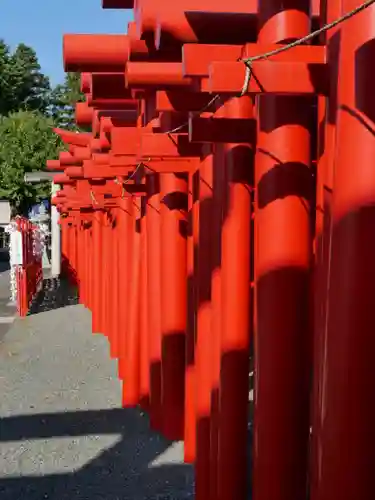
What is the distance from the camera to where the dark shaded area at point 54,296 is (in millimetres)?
15586

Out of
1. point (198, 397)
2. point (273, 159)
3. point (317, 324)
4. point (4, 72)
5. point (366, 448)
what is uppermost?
point (4, 72)

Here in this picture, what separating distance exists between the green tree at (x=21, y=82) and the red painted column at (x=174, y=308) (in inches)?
2823

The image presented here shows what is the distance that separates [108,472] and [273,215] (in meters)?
2.93

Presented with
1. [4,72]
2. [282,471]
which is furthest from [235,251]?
[4,72]

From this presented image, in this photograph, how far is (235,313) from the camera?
3.74 meters

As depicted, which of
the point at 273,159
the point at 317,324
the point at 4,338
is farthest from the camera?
the point at 4,338

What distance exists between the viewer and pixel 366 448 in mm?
2256

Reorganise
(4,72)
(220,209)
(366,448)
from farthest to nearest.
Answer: (4,72) < (220,209) < (366,448)

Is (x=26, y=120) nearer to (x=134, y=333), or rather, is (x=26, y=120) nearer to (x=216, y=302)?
(x=134, y=333)

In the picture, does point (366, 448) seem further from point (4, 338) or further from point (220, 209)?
point (4, 338)

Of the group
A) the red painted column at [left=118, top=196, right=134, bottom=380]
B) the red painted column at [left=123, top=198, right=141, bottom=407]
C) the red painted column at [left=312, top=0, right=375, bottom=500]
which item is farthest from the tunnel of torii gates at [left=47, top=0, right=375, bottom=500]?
the red painted column at [left=118, top=196, right=134, bottom=380]

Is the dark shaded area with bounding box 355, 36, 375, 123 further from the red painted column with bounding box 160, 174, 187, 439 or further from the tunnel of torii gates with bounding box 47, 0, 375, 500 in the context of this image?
the red painted column with bounding box 160, 174, 187, 439

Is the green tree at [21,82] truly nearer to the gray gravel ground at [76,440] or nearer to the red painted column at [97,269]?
the red painted column at [97,269]

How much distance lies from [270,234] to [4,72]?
79.7 metres
